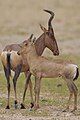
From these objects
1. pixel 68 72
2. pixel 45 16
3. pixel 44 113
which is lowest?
pixel 44 113

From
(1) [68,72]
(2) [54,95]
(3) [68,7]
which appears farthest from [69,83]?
(3) [68,7]

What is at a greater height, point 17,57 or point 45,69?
point 17,57

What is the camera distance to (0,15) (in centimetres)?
4228

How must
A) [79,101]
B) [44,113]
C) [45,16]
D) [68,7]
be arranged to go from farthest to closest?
1. [68,7]
2. [45,16]
3. [79,101]
4. [44,113]

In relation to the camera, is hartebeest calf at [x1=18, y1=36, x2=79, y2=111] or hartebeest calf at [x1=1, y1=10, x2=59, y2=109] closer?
hartebeest calf at [x1=18, y1=36, x2=79, y2=111]

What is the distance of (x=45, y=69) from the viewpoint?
44.7 feet

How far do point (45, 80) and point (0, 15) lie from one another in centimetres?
2401

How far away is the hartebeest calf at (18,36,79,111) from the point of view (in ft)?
43.9

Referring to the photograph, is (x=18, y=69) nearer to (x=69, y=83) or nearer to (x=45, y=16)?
(x=69, y=83)

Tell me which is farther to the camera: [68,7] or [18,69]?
[68,7]

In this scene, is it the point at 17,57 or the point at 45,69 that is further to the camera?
the point at 17,57

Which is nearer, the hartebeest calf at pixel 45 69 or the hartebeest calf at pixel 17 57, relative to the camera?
the hartebeest calf at pixel 45 69

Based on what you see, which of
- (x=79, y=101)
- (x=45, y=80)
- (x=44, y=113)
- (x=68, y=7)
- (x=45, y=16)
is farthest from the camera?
(x=68, y=7)

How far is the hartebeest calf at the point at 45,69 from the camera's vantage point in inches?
527
